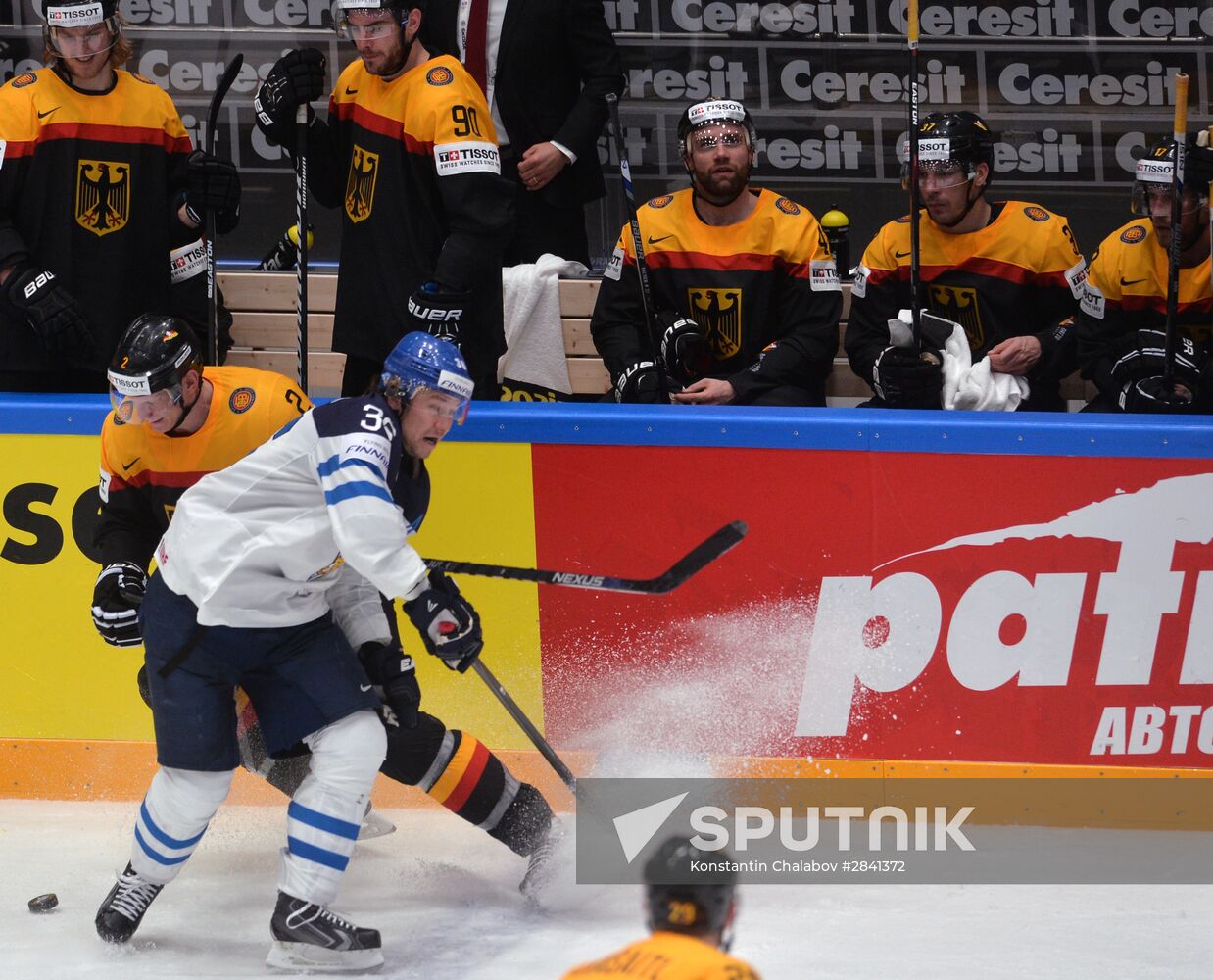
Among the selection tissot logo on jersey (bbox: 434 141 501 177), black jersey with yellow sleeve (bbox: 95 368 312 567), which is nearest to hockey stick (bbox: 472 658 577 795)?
black jersey with yellow sleeve (bbox: 95 368 312 567)

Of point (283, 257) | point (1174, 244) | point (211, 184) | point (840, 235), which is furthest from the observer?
point (283, 257)

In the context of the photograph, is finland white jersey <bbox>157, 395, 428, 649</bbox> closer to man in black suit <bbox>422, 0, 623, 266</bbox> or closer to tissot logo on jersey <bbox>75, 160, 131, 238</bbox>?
tissot logo on jersey <bbox>75, 160, 131, 238</bbox>

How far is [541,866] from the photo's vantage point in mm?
3846

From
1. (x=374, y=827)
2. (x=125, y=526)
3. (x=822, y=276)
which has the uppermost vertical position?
(x=822, y=276)

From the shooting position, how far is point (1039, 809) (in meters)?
4.00

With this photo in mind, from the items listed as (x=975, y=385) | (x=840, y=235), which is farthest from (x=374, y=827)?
(x=840, y=235)

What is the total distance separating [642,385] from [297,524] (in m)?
1.20

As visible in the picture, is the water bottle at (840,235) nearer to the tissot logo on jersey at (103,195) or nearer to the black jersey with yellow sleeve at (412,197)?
the black jersey with yellow sleeve at (412,197)

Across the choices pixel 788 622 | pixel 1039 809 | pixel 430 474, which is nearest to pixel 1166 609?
pixel 1039 809

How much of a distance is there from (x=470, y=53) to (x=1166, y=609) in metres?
2.43

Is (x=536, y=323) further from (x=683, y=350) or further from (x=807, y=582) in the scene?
(x=807, y=582)

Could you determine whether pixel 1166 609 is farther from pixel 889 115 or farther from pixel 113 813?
pixel 113 813

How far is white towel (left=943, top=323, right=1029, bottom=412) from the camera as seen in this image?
423cm

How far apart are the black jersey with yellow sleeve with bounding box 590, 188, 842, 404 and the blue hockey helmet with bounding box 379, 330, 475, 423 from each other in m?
1.06
